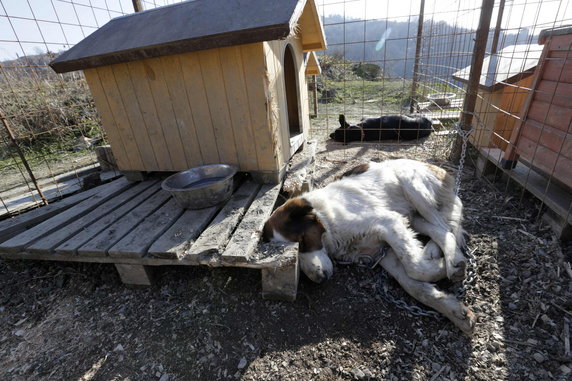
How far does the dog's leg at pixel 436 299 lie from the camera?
1.98m

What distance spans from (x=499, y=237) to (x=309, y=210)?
6.20ft

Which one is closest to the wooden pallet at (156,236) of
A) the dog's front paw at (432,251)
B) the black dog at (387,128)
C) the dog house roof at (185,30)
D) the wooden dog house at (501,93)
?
the dog's front paw at (432,251)

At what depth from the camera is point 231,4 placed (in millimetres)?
3031

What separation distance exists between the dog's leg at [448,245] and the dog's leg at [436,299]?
222 millimetres

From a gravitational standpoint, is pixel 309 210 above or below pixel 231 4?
below

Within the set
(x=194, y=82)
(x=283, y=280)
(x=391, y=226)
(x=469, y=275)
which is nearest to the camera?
(x=283, y=280)

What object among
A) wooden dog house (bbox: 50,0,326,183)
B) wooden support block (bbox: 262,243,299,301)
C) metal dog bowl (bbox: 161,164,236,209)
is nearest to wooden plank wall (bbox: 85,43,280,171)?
wooden dog house (bbox: 50,0,326,183)

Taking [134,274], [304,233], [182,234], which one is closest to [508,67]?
[304,233]

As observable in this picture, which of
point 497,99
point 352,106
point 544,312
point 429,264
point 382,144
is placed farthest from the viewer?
point 352,106

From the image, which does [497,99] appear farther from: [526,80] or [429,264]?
[429,264]

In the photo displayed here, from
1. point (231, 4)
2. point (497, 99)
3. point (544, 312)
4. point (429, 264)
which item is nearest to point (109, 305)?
point (429, 264)

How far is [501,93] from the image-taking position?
385 cm

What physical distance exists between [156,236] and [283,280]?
48.4 inches

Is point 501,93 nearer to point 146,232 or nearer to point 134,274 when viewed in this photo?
point 146,232
